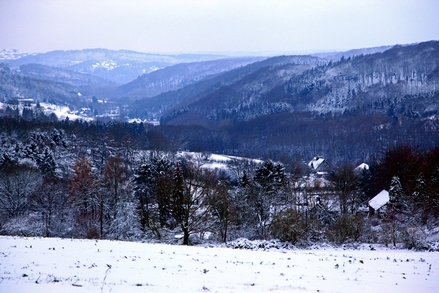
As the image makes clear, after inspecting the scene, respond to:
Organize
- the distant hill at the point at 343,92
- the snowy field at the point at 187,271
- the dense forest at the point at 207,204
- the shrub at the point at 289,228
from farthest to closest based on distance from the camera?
1. the distant hill at the point at 343,92
2. the dense forest at the point at 207,204
3. the shrub at the point at 289,228
4. the snowy field at the point at 187,271

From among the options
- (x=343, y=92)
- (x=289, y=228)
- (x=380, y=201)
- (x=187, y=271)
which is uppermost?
(x=343, y=92)

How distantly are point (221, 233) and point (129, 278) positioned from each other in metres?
16.0

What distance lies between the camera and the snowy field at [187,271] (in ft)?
31.4

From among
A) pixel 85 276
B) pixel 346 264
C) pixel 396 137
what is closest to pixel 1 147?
pixel 85 276

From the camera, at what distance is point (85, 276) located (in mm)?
10172

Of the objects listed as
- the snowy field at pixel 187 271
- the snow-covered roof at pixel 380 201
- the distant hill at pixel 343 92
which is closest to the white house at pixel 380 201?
the snow-covered roof at pixel 380 201

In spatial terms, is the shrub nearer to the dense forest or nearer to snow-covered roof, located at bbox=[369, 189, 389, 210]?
the dense forest

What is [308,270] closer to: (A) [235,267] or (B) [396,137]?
(A) [235,267]

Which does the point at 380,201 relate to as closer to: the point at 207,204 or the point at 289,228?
the point at 289,228

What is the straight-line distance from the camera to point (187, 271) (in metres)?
11.5

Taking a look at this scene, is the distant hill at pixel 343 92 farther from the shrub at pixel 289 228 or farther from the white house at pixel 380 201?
the shrub at pixel 289 228

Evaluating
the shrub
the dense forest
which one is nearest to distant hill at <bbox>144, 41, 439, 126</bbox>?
the dense forest

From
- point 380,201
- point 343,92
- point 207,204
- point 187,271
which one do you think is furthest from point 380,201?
point 343,92

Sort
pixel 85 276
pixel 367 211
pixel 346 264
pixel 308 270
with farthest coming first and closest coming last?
pixel 367 211
pixel 346 264
pixel 308 270
pixel 85 276
